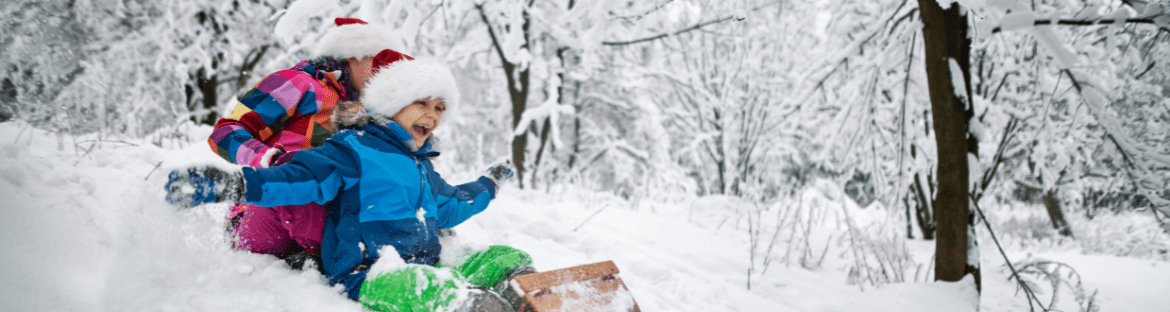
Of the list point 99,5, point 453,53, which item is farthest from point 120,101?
point 453,53

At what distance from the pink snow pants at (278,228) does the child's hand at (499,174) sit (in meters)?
0.68

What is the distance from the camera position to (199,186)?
3.26 feet

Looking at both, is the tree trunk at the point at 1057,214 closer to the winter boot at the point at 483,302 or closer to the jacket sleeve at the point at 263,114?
the winter boot at the point at 483,302

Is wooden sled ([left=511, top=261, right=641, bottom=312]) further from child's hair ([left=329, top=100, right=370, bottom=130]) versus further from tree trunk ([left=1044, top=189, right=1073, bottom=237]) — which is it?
tree trunk ([left=1044, top=189, right=1073, bottom=237])

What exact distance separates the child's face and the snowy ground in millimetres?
545

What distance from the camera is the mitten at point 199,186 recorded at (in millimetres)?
964

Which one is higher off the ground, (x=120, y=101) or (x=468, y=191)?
(x=120, y=101)

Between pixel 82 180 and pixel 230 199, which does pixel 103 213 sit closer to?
pixel 82 180

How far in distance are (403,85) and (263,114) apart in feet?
2.01

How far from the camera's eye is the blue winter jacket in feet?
4.28

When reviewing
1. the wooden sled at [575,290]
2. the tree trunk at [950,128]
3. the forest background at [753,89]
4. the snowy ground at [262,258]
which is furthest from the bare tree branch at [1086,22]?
the wooden sled at [575,290]

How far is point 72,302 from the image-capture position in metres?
1.00

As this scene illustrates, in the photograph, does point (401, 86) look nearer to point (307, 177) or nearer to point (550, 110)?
point (307, 177)

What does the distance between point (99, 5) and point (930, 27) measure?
7254 millimetres
